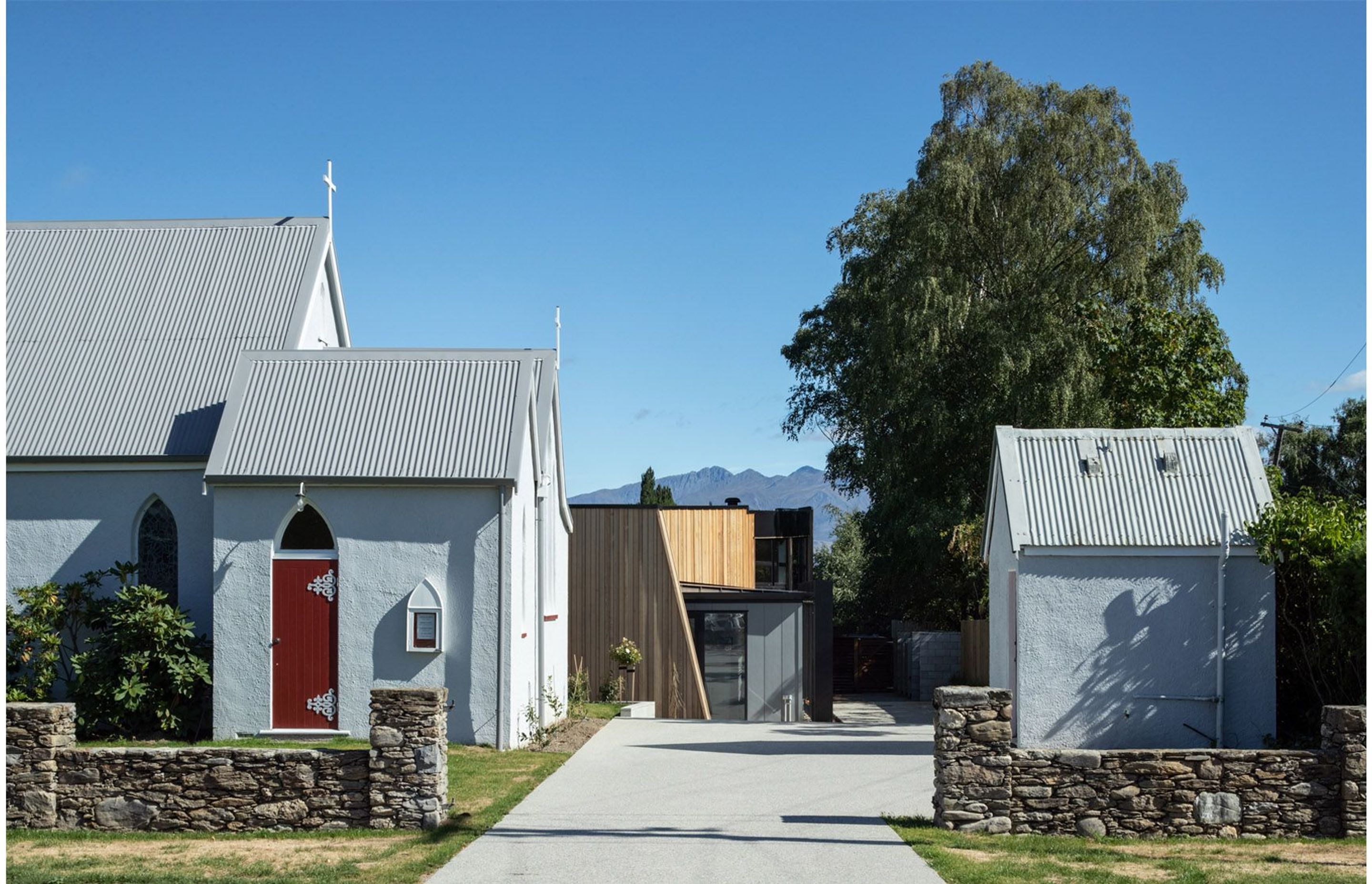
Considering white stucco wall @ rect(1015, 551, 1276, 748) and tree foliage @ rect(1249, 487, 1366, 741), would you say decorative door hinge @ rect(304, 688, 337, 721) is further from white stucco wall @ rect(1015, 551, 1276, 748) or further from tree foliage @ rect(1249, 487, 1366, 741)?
tree foliage @ rect(1249, 487, 1366, 741)

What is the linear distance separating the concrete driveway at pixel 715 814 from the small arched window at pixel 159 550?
6.51 metres

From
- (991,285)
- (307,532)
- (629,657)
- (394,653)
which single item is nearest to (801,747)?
(394,653)

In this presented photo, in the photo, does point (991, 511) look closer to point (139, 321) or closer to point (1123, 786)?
point (1123, 786)

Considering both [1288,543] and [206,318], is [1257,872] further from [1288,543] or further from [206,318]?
[206,318]

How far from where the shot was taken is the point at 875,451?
114ft

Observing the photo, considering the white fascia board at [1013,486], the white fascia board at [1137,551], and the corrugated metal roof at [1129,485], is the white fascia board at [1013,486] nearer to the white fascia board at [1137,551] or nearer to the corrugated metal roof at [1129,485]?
the corrugated metal roof at [1129,485]

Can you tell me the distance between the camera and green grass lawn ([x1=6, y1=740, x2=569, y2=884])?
398 inches

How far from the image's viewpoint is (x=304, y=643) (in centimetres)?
1798

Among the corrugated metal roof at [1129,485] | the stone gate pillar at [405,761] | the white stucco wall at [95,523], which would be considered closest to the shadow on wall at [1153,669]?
the corrugated metal roof at [1129,485]

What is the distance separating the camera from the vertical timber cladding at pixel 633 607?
25609 millimetres

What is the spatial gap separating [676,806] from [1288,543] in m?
8.09

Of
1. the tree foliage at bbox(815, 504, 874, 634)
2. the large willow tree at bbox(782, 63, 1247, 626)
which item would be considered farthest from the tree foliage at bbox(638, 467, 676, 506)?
the large willow tree at bbox(782, 63, 1247, 626)

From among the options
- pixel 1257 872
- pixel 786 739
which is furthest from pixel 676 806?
pixel 786 739

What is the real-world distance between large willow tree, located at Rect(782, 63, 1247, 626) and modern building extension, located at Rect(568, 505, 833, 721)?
17.1 ft
